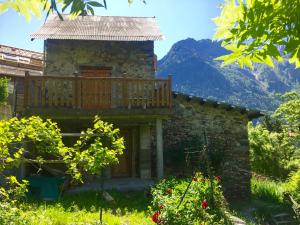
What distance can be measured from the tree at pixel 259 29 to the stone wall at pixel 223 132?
39.8ft

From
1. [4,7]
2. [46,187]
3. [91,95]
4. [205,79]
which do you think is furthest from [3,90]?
[205,79]

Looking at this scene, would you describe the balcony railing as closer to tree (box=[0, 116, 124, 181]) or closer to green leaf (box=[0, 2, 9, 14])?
tree (box=[0, 116, 124, 181])

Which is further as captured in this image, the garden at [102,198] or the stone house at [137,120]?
the stone house at [137,120]

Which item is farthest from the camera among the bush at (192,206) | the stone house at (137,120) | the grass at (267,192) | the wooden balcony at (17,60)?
the wooden balcony at (17,60)

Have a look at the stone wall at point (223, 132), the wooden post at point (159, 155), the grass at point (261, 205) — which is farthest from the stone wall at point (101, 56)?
the grass at point (261, 205)

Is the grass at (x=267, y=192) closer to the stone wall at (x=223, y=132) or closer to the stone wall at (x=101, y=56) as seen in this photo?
the stone wall at (x=223, y=132)

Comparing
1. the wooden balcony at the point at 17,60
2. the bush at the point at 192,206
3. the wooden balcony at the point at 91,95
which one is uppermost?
the wooden balcony at the point at 17,60

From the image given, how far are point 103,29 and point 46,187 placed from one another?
7.07 m

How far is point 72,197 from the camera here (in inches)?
427

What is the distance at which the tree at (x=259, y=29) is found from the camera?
2.00m

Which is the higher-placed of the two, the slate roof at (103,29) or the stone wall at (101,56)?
the slate roof at (103,29)

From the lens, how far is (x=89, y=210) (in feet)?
30.5

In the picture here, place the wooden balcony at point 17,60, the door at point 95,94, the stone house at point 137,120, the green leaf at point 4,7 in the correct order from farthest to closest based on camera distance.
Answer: the wooden balcony at point 17,60
the stone house at point 137,120
the door at point 95,94
the green leaf at point 4,7

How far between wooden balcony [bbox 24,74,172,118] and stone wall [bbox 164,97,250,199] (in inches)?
93.2
